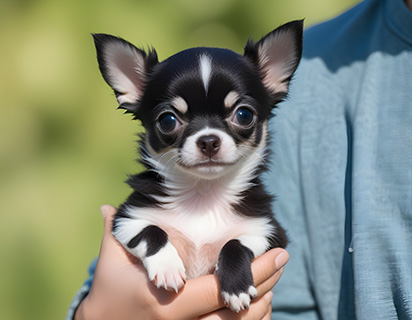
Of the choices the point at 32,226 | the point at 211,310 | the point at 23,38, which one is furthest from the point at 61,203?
the point at 211,310

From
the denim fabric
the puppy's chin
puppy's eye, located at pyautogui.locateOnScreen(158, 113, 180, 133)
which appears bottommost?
the denim fabric

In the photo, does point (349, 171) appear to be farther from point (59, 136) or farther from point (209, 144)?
point (59, 136)

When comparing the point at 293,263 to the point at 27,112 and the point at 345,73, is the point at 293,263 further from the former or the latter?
the point at 27,112

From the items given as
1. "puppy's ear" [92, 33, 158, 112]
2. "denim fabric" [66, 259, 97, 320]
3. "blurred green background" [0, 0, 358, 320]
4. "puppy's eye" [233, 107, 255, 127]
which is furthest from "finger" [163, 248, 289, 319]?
"blurred green background" [0, 0, 358, 320]

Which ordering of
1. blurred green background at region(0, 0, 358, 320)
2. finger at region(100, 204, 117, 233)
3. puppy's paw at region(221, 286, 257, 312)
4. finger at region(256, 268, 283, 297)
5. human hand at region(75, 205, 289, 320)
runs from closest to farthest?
puppy's paw at region(221, 286, 257, 312)
human hand at region(75, 205, 289, 320)
finger at region(256, 268, 283, 297)
finger at region(100, 204, 117, 233)
blurred green background at region(0, 0, 358, 320)

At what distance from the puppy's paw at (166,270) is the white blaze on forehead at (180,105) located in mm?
459

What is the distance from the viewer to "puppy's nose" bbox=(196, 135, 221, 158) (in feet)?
5.28

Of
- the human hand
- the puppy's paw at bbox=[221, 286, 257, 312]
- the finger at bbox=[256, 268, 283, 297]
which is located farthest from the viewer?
the finger at bbox=[256, 268, 283, 297]

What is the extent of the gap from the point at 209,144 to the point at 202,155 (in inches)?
1.9

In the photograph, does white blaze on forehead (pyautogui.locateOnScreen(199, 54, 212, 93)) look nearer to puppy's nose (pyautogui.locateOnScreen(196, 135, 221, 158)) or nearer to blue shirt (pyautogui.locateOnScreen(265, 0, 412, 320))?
puppy's nose (pyautogui.locateOnScreen(196, 135, 221, 158))

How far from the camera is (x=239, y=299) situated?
5.09 ft

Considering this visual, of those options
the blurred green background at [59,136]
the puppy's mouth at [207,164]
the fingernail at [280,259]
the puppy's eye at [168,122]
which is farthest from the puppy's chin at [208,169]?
the blurred green background at [59,136]

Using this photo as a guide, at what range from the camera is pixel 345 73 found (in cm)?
219

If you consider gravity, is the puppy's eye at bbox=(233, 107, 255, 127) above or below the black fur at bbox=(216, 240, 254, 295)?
above
